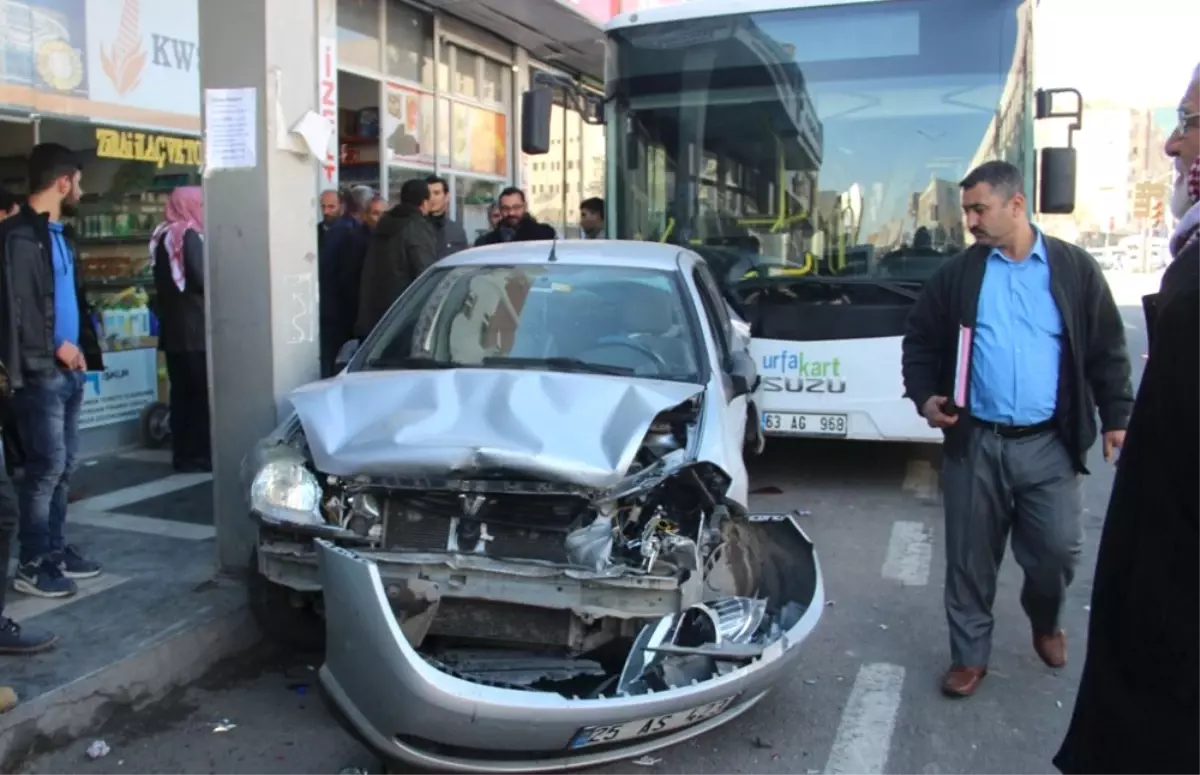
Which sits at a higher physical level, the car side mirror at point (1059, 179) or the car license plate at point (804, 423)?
the car side mirror at point (1059, 179)

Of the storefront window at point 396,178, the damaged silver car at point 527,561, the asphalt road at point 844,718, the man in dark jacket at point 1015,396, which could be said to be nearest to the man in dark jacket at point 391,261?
the damaged silver car at point 527,561

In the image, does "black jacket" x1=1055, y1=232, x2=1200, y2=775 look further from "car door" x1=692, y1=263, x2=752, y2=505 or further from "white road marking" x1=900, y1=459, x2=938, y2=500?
"white road marking" x1=900, y1=459, x2=938, y2=500

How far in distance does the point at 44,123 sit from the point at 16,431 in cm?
379

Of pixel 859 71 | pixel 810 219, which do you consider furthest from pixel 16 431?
pixel 859 71

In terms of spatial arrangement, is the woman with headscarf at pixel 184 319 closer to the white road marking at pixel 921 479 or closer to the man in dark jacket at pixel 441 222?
the man in dark jacket at pixel 441 222

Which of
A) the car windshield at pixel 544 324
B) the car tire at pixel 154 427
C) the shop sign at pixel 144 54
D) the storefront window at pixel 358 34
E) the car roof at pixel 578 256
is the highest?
the storefront window at pixel 358 34

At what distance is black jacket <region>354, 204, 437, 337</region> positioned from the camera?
714 cm

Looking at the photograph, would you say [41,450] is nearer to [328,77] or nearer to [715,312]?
[328,77]

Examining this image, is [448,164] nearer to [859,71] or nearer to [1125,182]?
[859,71]

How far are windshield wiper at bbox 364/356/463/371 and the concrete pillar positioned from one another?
0.49 m

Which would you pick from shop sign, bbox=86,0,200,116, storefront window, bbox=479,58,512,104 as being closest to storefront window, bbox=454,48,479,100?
storefront window, bbox=479,58,512,104

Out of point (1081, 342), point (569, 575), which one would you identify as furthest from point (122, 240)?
point (1081, 342)

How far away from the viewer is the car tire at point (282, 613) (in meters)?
4.34

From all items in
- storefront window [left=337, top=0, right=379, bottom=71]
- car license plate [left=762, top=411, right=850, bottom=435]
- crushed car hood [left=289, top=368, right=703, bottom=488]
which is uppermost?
storefront window [left=337, top=0, right=379, bottom=71]
